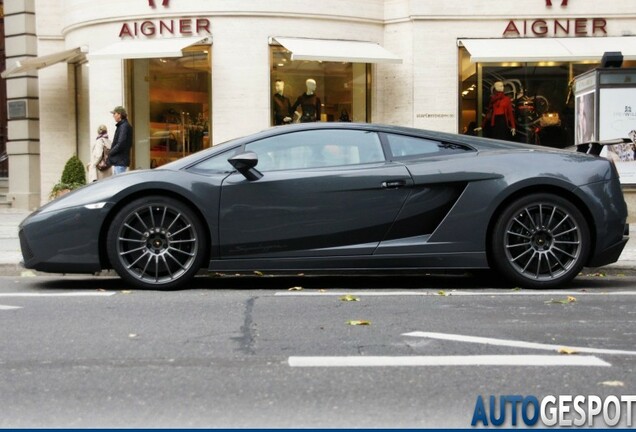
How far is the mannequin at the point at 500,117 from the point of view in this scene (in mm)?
18250

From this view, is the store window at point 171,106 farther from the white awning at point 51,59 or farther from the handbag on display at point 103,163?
the handbag on display at point 103,163

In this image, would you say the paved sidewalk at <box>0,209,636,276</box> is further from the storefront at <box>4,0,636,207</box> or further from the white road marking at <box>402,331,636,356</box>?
the white road marking at <box>402,331,636,356</box>

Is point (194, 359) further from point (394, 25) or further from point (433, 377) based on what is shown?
point (394, 25)

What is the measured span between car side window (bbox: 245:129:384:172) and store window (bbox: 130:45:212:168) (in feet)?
32.6

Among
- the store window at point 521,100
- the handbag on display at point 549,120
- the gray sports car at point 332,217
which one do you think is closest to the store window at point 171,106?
the store window at point 521,100

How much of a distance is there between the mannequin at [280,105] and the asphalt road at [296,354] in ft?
33.5

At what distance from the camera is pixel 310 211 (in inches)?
303

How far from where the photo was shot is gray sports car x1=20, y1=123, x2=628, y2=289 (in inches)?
302

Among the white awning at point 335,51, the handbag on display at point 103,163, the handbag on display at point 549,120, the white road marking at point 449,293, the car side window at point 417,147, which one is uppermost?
the white awning at point 335,51

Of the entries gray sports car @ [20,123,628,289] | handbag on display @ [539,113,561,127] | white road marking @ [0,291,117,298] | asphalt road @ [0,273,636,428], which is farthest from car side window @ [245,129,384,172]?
handbag on display @ [539,113,561,127]

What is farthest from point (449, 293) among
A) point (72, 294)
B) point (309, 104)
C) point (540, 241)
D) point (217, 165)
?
point (309, 104)

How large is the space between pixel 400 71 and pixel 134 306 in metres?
12.1

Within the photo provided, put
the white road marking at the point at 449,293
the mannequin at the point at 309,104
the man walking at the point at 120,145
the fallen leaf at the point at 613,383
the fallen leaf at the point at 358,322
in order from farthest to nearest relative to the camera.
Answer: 1. the mannequin at the point at 309,104
2. the man walking at the point at 120,145
3. the white road marking at the point at 449,293
4. the fallen leaf at the point at 358,322
5. the fallen leaf at the point at 613,383

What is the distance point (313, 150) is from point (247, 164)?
59cm
